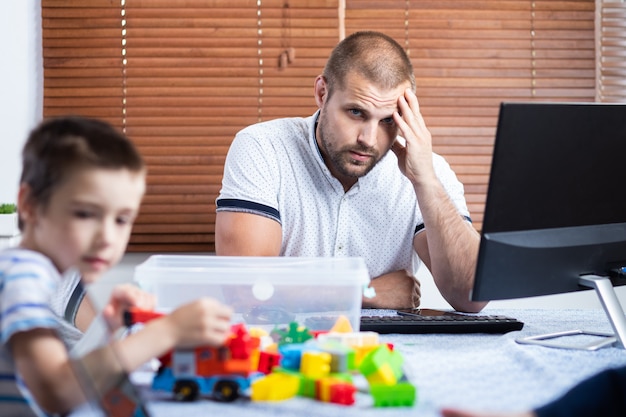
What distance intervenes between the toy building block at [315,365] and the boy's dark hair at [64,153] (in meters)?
0.31

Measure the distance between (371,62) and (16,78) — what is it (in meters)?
1.39

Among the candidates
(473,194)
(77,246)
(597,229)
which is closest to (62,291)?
(77,246)

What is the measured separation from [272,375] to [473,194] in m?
1.88

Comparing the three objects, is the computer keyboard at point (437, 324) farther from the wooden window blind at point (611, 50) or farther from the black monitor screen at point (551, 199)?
the wooden window blind at point (611, 50)

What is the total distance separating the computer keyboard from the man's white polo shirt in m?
0.53

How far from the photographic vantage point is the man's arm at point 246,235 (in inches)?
70.5

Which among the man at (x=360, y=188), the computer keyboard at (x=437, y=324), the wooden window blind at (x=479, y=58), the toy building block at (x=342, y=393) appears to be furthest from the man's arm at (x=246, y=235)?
the wooden window blind at (x=479, y=58)

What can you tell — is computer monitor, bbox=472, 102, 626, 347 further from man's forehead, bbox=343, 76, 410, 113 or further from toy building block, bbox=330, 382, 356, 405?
man's forehead, bbox=343, 76, 410, 113

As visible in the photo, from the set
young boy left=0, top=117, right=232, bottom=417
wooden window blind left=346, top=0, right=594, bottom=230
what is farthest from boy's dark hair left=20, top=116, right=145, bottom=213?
wooden window blind left=346, top=0, right=594, bottom=230

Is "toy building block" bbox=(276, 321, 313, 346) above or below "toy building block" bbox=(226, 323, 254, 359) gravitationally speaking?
below

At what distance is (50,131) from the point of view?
2.73 feet

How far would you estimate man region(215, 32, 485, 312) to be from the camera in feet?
5.84

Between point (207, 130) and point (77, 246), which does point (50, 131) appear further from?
point (207, 130)

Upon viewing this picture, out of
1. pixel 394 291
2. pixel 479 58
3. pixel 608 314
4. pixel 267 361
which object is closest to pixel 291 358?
pixel 267 361
